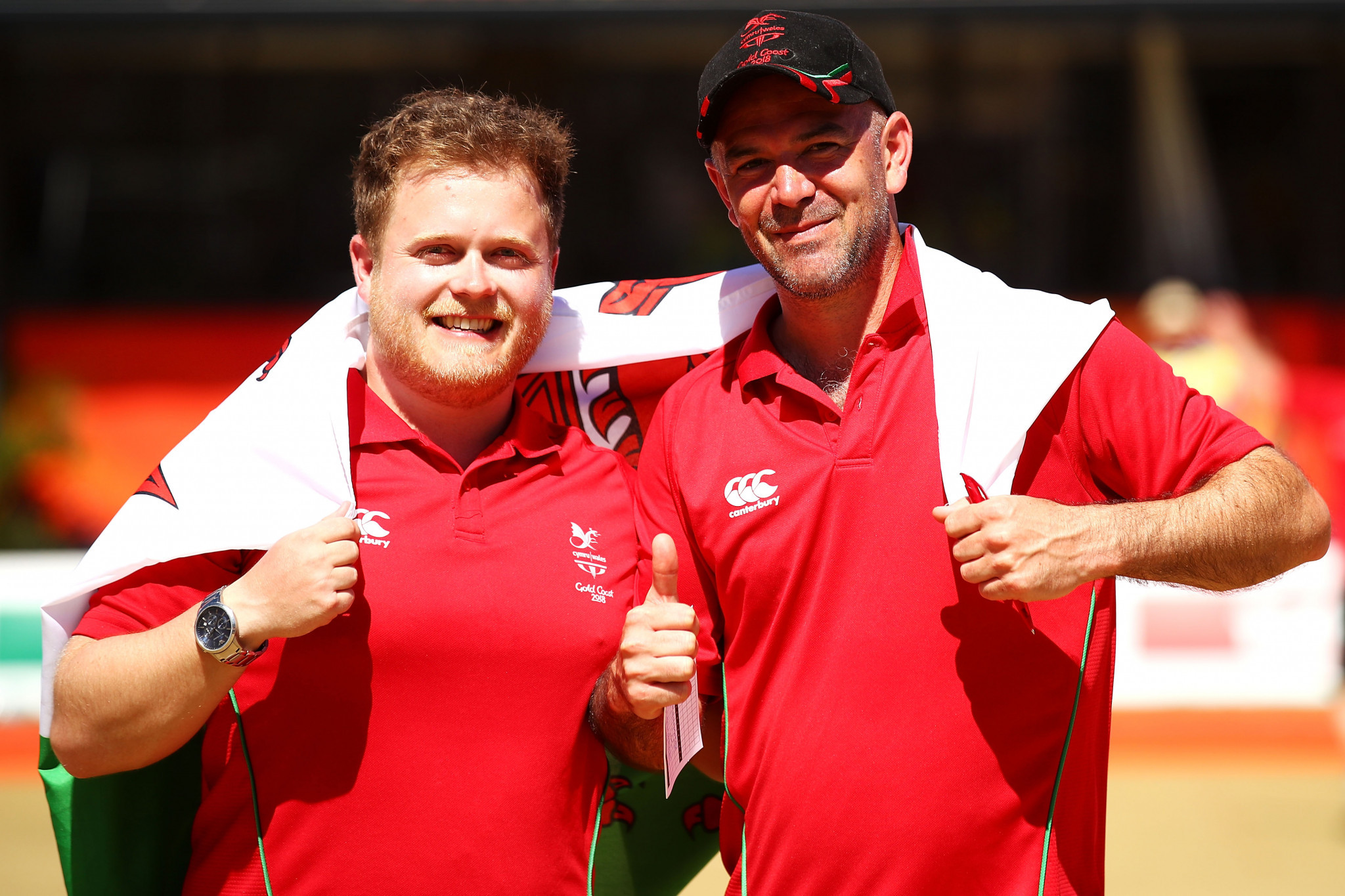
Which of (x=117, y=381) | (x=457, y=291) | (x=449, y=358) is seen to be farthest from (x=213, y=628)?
(x=117, y=381)

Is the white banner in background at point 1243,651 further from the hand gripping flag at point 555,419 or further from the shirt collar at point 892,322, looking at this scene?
the shirt collar at point 892,322

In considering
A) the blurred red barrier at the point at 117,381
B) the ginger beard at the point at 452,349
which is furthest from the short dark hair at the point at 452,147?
the blurred red barrier at the point at 117,381

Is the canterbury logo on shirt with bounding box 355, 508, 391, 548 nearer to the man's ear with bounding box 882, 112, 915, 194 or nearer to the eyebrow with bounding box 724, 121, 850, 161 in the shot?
the eyebrow with bounding box 724, 121, 850, 161

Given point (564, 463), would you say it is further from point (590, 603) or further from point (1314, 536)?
point (1314, 536)

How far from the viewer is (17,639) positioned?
21.8ft

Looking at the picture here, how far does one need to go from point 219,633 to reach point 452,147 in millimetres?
1036

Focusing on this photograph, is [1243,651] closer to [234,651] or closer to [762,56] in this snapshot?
[762,56]

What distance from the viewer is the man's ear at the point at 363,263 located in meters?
2.56

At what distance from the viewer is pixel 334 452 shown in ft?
7.91

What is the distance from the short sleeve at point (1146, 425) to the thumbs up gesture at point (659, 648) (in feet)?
2.67

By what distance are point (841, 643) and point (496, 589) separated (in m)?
0.65

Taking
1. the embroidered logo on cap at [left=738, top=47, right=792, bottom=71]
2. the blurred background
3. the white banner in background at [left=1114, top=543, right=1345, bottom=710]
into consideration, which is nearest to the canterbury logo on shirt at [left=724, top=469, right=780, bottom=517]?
the embroidered logo on cap at [left=738, top=47, right=792, bottom=71]

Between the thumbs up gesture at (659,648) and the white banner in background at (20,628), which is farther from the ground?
the thumbs up gesture at (659,648)

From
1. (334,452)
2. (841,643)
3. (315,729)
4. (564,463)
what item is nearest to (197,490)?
(334,452)
